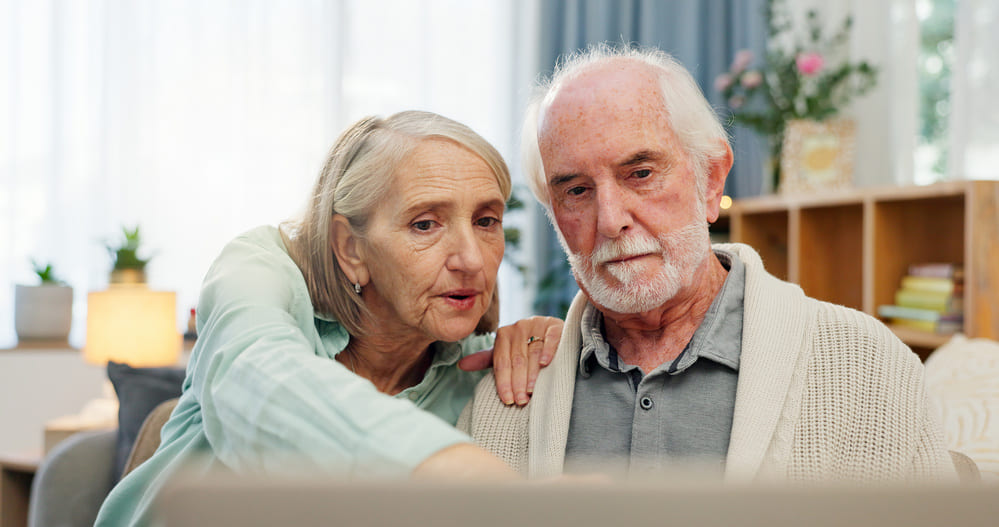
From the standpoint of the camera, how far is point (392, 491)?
332 mm

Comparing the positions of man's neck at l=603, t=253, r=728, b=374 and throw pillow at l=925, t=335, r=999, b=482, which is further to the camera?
throw pillow at l=925, t=335, r=999, b=482

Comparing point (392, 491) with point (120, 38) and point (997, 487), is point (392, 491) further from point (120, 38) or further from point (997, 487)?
point (120, 38)

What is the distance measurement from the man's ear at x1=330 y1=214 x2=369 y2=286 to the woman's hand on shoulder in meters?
0.25

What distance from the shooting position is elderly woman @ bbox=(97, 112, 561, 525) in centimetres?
96

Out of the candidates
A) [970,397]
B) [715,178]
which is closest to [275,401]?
[715,178]

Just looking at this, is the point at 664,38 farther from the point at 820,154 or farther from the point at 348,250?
→ the point at 348,250

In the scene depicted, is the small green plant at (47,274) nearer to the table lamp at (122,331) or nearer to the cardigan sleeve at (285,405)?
the table lamp at (122,331)

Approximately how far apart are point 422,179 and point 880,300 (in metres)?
2.23

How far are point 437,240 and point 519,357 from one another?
0.89ft

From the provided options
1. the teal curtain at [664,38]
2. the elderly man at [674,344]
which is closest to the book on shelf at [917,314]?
the teal curtain at [664,38]

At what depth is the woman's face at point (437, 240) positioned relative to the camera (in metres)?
1.13

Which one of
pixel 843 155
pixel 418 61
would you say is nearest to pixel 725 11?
pixel 843 155

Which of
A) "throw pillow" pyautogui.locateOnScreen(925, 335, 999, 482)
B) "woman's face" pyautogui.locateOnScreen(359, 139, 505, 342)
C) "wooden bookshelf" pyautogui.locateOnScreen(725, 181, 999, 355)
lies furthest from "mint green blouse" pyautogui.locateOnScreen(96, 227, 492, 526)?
"wooden bookshelf" pyautogui.locateOnScreen(725, 181, 999, 355)

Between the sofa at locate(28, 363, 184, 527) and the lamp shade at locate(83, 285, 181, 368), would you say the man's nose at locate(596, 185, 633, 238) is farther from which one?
the lamp shade at locate(83, 285, 181, 368)
